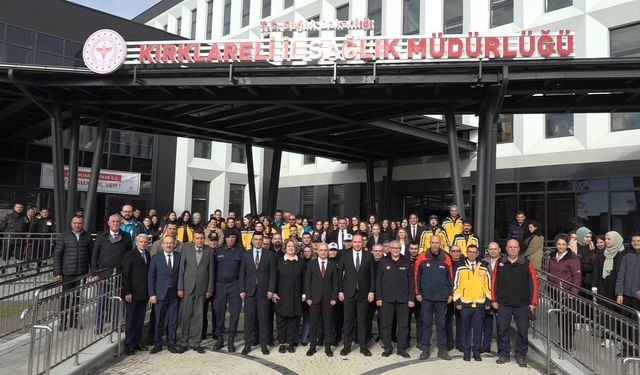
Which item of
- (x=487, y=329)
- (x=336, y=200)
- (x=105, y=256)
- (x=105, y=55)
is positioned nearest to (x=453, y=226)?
(x=487, y=329)

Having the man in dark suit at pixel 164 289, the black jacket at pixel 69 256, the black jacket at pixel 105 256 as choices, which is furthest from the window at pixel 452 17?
the black jacket at pixel 69 256

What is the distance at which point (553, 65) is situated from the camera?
10414 millimetres

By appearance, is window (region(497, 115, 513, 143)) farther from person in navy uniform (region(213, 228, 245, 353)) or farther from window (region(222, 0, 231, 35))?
window (region(222, 0, 231, 35))

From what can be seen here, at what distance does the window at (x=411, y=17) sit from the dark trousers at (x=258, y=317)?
1869 cm

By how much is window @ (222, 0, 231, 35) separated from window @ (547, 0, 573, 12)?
872 inches

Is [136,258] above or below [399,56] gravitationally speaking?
below

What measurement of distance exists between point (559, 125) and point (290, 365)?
15.9 metres

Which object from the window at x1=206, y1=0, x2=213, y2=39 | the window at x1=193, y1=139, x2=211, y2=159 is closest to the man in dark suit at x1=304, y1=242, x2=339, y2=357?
the window at x1=193, y1=139, x2=211, y2=159

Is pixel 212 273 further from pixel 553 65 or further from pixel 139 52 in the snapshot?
pixel 553 65

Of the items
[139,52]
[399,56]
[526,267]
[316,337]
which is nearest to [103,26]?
[139,52]

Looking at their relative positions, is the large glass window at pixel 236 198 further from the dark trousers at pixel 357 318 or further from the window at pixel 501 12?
the dark trousers at pixel 357 318

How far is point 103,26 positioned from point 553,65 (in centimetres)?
2192

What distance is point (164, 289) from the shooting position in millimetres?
7180

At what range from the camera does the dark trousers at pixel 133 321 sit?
7.01m
